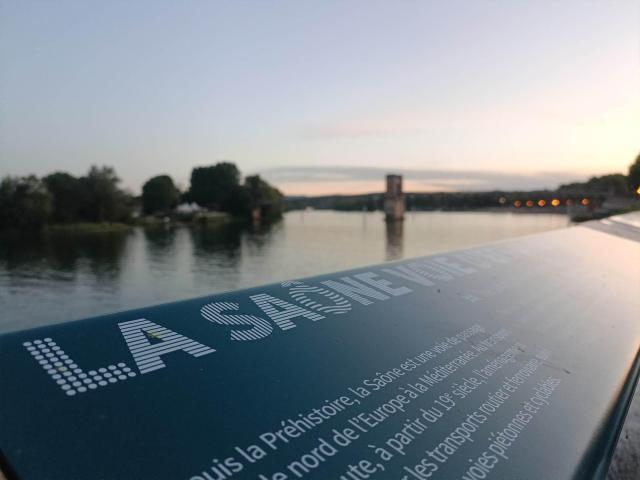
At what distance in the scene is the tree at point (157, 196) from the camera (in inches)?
3556

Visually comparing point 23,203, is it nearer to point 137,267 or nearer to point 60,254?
point 60,254

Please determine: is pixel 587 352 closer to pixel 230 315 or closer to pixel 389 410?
pixel 389 410

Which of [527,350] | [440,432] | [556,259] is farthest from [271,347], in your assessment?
[556,259]

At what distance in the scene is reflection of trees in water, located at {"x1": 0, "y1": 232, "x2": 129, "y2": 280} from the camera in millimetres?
28828

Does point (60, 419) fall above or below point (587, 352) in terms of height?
above

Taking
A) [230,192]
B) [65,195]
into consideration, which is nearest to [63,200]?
[65,195]

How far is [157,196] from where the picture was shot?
90.4 m

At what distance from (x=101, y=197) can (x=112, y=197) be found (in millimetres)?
1444

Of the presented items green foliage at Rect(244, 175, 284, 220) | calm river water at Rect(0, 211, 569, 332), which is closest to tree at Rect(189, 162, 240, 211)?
green foliage at Rect(244, 175, 284, 220)

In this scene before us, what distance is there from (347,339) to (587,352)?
1.66m

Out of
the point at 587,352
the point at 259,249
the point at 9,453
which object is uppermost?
the point at 9,453

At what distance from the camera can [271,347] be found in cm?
206

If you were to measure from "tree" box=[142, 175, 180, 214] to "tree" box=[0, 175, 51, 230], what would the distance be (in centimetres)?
3519

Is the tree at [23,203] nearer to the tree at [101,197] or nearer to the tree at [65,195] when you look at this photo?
the tree at [65,195]
